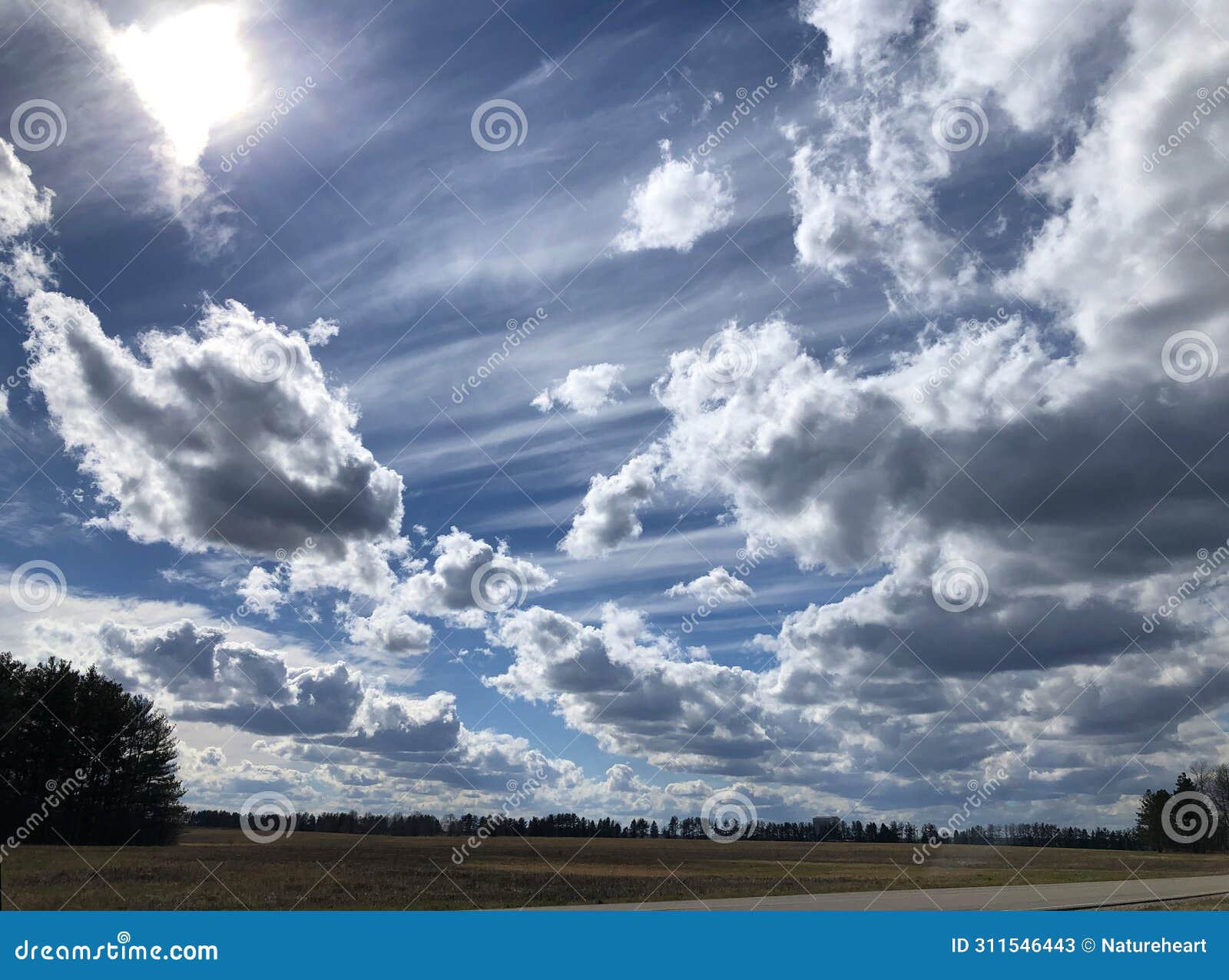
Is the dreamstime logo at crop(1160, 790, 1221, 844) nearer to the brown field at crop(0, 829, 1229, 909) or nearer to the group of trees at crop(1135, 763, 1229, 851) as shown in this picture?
the group of trees at crop(1135, 763, 1229, 851)

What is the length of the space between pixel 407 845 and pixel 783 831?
12587 centimetres

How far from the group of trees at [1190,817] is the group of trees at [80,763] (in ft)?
497

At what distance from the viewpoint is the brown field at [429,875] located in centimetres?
3444

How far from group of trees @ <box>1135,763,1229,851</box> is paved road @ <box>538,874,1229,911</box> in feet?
357

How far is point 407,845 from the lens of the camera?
9144 centimetres

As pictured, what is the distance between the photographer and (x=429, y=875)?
4869cm

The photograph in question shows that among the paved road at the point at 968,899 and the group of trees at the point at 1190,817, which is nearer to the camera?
the paved road at the point at 968,899

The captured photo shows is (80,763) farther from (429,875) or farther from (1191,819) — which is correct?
(1191,819)
